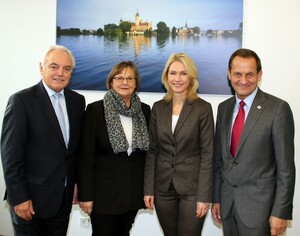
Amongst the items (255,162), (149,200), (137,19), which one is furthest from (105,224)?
(137,19)

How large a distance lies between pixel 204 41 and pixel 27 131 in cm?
164

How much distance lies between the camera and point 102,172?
193 centimetres

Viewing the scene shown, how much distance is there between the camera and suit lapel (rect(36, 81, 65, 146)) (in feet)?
5.85

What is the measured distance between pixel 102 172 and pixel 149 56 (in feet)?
4.04

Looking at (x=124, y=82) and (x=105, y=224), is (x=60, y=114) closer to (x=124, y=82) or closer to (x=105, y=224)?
(x=124, y=82)

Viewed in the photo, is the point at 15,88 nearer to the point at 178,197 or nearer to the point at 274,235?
the point at 178,197

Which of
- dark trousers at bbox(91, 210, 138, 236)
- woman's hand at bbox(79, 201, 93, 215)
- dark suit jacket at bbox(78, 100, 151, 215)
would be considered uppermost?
dark suit jacket at bbox(78, 100, 151, 215)

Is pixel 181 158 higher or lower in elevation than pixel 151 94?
lower

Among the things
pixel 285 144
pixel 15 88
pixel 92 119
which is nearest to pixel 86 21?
pixel 15 88

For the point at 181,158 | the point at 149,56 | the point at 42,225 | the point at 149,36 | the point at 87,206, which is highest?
the point at 149,36

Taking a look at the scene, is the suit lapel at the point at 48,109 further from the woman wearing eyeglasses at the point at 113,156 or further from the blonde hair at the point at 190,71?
the blonde hair at the point at 190,71

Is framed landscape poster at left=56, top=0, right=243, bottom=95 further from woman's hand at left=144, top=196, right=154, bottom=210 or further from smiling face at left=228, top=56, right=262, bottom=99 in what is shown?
woman's hand at left=144, top=196, right=154, bottom=210

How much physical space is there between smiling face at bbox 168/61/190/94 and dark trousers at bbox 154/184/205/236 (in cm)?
64

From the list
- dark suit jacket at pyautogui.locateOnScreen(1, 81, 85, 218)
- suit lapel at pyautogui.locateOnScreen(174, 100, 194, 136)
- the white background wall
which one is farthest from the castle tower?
dark suit jacket at pyautogui.locateOnScreen(1, 81, 85, 218)
